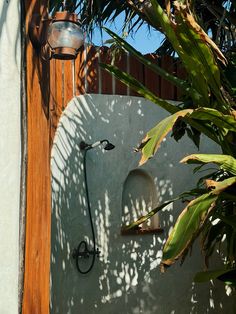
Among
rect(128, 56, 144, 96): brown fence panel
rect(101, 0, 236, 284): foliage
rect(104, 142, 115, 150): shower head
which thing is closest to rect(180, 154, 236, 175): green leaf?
rect(101, 0, 236, 284): foliage

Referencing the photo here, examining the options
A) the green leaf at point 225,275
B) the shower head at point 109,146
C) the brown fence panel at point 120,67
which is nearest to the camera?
the green leaf at point 225,275

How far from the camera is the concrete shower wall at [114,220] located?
580cm

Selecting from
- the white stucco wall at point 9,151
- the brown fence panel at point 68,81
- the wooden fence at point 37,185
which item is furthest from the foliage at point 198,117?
the white stucco wall at point 9,151

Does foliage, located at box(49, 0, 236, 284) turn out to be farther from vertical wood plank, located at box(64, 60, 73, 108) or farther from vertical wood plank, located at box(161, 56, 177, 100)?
vertical wood plank, located at box(161, 56, 177, 100)

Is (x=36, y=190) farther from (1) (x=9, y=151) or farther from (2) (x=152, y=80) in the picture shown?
(2) (x=152, y=80)

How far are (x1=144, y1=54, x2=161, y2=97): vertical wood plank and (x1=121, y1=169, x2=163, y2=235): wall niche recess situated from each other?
1.06 meters

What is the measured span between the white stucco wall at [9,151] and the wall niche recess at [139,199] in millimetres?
2916

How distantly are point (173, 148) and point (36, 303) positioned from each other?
3571 mm

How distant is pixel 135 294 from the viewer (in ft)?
21.4

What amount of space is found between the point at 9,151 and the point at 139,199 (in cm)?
327

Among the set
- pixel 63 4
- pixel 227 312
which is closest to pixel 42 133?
pixel 63 4

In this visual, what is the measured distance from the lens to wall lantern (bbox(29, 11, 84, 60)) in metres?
4.00

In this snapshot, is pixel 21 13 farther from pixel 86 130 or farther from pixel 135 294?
pixel 135 294

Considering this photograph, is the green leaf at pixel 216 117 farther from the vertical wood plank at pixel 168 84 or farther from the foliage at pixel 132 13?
the vertical wood plank at pixel 168 84
